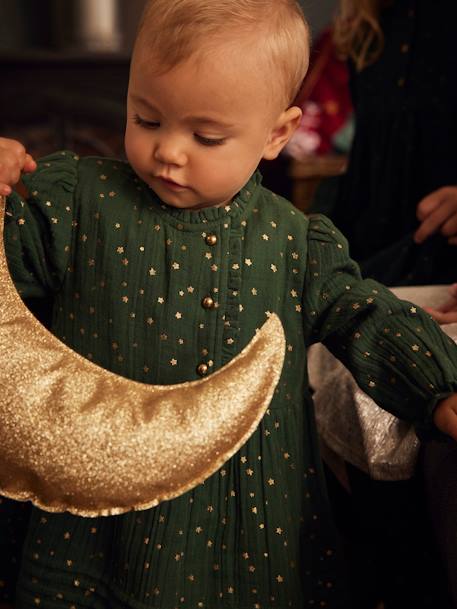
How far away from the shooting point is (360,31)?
1.37 metres

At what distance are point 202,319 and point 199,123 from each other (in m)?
0.18

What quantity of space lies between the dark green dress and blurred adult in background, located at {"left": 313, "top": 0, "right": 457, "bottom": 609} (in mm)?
208

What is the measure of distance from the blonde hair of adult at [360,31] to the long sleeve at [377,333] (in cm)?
63

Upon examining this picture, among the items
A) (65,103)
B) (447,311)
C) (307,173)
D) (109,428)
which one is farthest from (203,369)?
(65,103)

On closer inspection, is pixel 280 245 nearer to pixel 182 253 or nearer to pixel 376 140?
pixel 182 253

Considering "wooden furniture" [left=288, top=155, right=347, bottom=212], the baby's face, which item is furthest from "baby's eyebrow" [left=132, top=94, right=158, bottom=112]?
"wooden furniture" [left=288, top=155, right=347, bottom=212]

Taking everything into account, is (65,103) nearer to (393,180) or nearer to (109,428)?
(393,180)

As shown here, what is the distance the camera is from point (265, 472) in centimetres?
82

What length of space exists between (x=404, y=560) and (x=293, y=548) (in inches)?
7.7

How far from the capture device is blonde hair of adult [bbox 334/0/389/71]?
134cm

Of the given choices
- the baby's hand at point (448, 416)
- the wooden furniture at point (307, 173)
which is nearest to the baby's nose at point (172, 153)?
the baby's hand at point (448, 416)

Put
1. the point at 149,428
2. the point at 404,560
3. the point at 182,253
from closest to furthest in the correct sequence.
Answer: the point at 149,428, the point at 182,253, the point at 404,560

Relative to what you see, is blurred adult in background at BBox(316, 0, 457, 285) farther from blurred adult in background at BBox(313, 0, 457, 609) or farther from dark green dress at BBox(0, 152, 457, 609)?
dark green dress at BBox(0, 152, 457, 609)

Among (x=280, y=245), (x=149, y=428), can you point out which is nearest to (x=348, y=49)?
(x=280, y=245)
